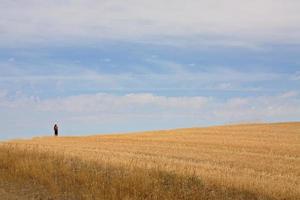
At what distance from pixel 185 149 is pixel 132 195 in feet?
62.6

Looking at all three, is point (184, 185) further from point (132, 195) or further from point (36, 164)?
point (36, 164)

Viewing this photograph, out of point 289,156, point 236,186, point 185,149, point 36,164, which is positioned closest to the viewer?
point 236,186

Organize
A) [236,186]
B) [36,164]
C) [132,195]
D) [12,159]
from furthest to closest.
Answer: [12,159], [36,164], [236,186], [132,195]

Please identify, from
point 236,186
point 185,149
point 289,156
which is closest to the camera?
point 236,186

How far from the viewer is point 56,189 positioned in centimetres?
1324

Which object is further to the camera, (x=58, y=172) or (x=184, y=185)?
(x=58, y=172)

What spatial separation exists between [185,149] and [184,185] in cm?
1768

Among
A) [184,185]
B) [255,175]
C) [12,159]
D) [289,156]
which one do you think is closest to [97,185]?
[184,185]

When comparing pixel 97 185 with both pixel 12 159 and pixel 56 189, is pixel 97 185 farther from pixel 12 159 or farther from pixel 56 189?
pixel 12 159

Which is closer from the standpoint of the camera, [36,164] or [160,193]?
[160,193]

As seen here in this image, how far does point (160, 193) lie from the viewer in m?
12.1

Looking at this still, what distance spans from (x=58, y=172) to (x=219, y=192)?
4.64 meters

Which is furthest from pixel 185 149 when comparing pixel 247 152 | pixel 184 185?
pixel 184 185

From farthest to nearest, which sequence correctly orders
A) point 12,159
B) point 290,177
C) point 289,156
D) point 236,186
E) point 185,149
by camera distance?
point 185,149, point 289,156, point 290,177, point 12,159, point 236,186
